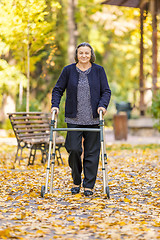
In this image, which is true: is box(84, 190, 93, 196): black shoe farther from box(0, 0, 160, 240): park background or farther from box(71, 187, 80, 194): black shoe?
box(71, 187, 80, 194): black shoe

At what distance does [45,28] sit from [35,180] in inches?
188

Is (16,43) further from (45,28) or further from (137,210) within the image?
(137,210)

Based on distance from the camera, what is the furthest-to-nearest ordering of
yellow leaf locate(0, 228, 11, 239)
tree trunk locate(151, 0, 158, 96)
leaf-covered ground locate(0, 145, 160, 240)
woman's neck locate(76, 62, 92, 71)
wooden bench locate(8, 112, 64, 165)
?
tree trunk locate(151, 0, 158, 96), wooden bench locate(8, 112, 64, 165), woman's neck locate(76, 62, 92, 71), leaf-covered ground locate(0, 145, 160, 240), yellow leaf locate(0, 228, 11, 239)

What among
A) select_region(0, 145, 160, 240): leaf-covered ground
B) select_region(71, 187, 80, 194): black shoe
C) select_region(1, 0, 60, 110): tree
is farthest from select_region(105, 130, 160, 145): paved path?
select_region(71, 187, 80, 194): black shoe

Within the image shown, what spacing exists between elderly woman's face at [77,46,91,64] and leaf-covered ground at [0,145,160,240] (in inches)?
64.0

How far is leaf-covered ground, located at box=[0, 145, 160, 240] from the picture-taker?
162 inches

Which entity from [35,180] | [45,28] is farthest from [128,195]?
[45,28]

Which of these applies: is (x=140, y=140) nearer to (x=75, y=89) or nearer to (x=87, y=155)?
(x=87, y=155)

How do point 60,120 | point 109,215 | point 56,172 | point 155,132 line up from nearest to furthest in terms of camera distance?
point 109,215, point 56,172, point 60,120, point 155,132

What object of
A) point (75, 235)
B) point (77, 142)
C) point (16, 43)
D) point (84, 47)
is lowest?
point (75, 235)

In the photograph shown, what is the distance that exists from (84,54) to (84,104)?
0.60 metres

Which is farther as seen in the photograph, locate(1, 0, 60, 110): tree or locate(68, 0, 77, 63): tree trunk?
locate(68, 0, 77, 63): tree trunk

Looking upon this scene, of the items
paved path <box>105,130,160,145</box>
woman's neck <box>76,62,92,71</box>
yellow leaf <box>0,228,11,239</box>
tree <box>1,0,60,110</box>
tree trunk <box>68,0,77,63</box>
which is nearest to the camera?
yellow leaf <box>0,228,11,239</box>

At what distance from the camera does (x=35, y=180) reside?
7.08m
